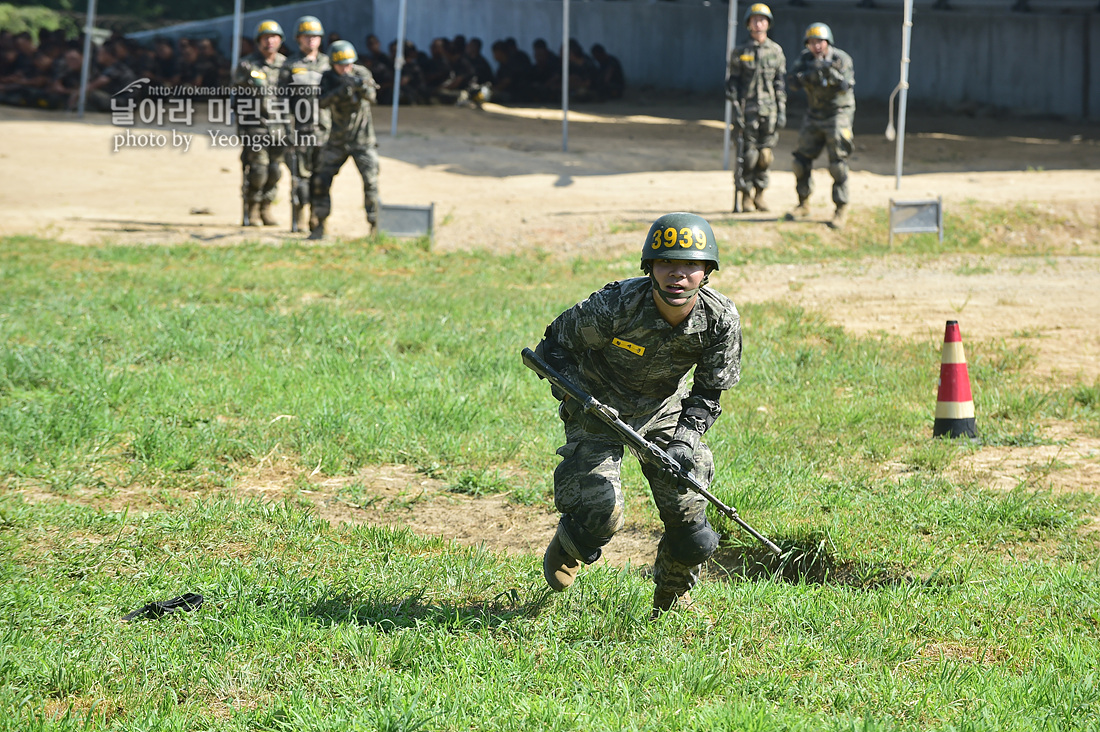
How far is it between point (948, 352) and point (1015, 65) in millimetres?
20118

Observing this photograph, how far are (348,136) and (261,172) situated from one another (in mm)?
1608

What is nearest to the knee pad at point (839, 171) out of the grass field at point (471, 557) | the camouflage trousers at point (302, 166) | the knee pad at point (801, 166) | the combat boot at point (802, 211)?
the knee pad at point (801, 166)

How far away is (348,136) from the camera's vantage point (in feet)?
41.2

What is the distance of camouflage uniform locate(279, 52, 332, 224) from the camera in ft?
41.2

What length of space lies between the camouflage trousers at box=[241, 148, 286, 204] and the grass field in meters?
5.04

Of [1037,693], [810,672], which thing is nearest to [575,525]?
[810,672]

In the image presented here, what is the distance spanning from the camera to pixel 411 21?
27.7 meters

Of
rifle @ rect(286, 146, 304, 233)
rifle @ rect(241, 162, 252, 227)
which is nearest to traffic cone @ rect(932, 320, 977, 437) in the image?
rifle @ rect(286, 146, 304, 233)

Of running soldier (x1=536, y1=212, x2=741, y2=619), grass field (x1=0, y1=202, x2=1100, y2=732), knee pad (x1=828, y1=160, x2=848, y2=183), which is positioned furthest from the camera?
knee pad (x1=828, y1=160, x2=848, y2=183)

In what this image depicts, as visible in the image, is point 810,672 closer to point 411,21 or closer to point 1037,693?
point 1037,693

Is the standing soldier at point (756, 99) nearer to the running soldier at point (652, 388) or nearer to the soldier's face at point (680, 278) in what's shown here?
the running soldier at point (652, 388)

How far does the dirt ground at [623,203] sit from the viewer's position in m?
5.80

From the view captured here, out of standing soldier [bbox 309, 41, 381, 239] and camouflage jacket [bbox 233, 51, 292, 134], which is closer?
standing soldier [bbox 309, 41, 381, 239]

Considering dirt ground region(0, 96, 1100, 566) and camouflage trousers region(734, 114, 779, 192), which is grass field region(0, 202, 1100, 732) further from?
camouflage trousers region(734, 114, 779, 192)
